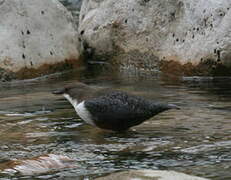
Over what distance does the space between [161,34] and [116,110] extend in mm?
4731

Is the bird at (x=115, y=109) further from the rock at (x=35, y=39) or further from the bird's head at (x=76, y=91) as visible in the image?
the rock at (x=35, y=39)

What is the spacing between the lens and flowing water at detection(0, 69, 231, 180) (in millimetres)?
5066

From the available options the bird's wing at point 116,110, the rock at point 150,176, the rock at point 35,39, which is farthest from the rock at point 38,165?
the rock at point 35,39

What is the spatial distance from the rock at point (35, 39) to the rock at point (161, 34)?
56 cm

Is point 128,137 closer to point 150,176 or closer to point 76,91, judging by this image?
point 76,91

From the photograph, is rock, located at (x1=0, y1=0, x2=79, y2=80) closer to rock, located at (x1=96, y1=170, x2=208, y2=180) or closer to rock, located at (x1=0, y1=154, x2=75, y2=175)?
rock, located at (x1=0, y1=154, x2=75, y2=175)

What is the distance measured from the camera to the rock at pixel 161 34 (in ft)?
31.2

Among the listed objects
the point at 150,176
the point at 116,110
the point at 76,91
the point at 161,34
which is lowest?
the point at 150,176

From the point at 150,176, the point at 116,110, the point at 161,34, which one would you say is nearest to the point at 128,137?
the point at 116,110

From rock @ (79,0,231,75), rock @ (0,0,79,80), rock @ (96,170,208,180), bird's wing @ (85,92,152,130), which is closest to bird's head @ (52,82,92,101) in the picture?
bird's wing @ (85,92,152,130)

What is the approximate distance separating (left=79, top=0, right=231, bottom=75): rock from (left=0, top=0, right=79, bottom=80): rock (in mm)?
561

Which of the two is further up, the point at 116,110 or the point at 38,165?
the point at 116,110

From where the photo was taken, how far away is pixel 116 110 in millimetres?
6223

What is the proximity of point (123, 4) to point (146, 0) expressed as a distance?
433 mm
